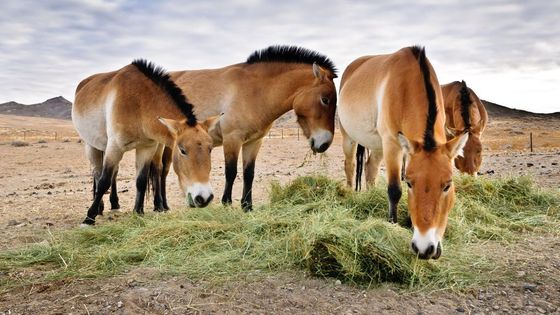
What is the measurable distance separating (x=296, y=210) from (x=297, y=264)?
1566 mm

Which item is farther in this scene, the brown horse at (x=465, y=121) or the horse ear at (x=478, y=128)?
the horse ear at (x=478, y=128)

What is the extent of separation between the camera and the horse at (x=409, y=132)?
12.8 feet

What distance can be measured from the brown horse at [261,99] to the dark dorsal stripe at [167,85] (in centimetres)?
86

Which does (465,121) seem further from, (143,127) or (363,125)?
(143,127)

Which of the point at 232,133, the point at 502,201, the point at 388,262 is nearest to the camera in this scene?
the point at 388,262

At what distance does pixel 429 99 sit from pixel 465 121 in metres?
4.35

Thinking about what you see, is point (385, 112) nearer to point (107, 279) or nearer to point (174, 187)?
point (107, 279)

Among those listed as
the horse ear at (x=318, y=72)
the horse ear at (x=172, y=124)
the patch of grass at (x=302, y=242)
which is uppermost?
the horse ear at (x=318, y=72)

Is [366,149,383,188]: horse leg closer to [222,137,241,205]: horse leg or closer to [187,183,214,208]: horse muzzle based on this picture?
[222,137,241,205]: horse leg

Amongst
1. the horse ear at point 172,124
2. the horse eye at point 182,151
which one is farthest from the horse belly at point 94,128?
the horse eye at point 182,151

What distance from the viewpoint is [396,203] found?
217 inches

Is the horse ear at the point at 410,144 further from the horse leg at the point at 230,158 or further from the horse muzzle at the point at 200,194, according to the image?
the horse leg at the point at 230,158

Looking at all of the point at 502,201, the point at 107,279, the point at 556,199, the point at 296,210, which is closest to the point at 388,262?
the point at 296,210

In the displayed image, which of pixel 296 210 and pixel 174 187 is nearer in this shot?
pixel 296 210
